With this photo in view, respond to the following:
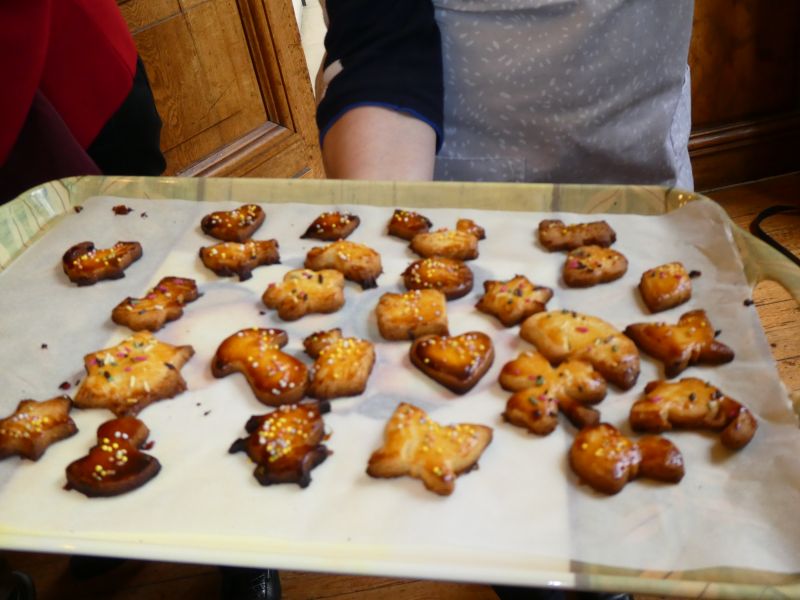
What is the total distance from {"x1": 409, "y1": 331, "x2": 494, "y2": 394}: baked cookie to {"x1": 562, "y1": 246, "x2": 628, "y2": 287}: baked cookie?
0.16 metres

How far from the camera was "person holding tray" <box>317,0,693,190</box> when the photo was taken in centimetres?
118

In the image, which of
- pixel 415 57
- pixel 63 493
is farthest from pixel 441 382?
pixel 415 57

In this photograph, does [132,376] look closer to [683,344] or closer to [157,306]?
[157,306]

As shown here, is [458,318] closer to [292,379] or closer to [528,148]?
[292,379]

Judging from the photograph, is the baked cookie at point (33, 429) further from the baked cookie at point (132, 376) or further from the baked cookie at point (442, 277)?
the baked cookie at point (442, 277)

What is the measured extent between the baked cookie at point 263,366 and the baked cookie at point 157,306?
12 cm

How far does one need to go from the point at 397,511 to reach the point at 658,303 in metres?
0.42

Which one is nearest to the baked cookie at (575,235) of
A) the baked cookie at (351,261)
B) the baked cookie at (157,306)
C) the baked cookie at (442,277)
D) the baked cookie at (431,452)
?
the baked cookie at (442,277)

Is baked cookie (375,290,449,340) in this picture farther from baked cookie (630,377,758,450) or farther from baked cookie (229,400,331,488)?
baked cookie (630,377,758,450)

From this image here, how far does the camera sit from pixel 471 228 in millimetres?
1083

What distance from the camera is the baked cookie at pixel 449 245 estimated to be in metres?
1.05

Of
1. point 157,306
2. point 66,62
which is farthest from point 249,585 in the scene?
point 66,62

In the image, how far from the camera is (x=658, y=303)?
925 millimetres

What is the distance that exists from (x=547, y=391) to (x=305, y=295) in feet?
1.16
